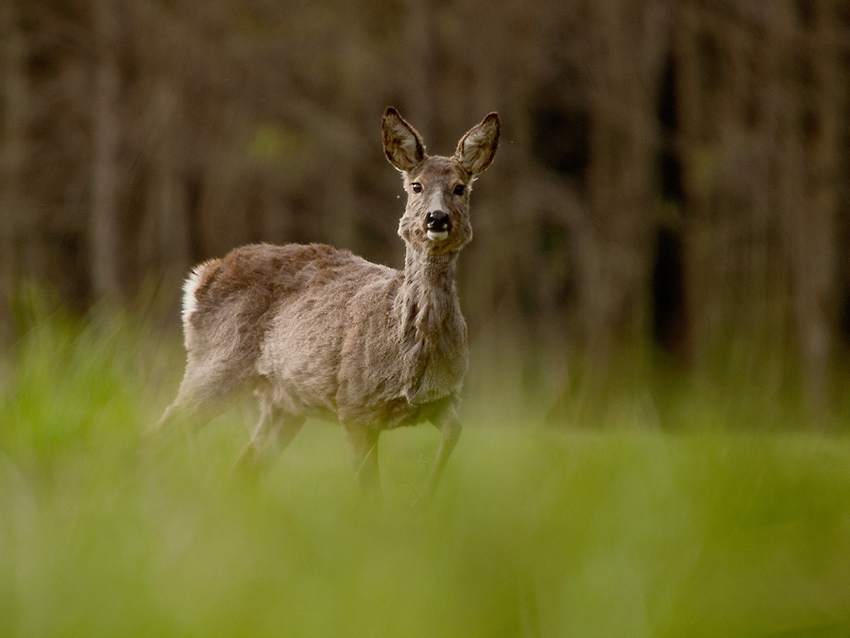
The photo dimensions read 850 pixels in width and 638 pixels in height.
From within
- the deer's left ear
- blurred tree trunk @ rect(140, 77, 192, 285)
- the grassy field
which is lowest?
the grassy field

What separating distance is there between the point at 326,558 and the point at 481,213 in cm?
1579

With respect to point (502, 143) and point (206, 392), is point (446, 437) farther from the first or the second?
point (502, 143)

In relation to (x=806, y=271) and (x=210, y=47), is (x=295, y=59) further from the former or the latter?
(x=806, y=271)

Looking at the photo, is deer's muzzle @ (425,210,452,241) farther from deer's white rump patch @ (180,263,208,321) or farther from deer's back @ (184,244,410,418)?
deer's white rump patch @ (180,263,208,321)

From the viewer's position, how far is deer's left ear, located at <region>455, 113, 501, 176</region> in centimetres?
545

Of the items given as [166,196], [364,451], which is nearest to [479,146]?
[364,451]

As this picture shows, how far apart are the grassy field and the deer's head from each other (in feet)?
5.06

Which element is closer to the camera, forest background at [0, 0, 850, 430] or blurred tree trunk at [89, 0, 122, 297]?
forest background at [0, 0, 850, 430]

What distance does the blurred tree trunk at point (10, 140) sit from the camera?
18438mm

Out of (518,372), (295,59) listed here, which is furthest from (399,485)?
(295,59)

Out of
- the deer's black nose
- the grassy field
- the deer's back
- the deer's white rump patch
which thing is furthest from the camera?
the deer's white rump patch

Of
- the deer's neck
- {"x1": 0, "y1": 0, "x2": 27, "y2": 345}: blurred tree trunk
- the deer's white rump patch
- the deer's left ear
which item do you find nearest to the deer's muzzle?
the deer's neck

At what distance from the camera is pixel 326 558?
105 inches

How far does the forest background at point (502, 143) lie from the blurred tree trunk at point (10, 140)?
5cm
